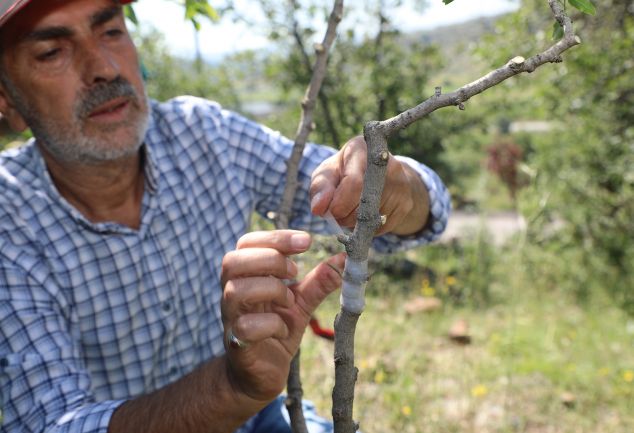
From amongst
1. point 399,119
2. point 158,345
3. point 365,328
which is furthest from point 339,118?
point 399,119

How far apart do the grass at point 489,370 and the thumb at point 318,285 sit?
6.95ft

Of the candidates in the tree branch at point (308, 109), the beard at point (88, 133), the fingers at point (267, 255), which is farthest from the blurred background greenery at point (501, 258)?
the fingers at point (267, 255)

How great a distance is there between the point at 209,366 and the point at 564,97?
19.0 ft

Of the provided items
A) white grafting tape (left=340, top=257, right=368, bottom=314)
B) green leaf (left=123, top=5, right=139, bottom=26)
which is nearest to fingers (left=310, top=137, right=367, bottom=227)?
white grafting tape (left=340, top=257, right=368, bottom=314)

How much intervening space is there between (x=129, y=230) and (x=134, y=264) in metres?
0.12

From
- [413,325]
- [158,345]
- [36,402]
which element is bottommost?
[413,325]

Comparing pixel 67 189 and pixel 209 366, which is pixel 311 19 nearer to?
pixel 67 189

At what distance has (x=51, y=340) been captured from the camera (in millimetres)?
1709

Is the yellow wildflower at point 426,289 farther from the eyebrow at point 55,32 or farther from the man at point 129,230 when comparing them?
the eyebrow at point 55,32

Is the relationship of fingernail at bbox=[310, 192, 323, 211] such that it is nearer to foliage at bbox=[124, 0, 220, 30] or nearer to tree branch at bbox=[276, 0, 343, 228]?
tree branch at bbox=[276, 0, 343, 228]

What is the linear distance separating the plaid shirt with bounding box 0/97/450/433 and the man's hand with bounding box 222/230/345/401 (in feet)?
1.47

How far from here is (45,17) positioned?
1897mm

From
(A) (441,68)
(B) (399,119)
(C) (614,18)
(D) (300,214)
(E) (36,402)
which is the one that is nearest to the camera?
(B) (399,119)

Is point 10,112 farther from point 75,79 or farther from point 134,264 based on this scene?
point 134,264
